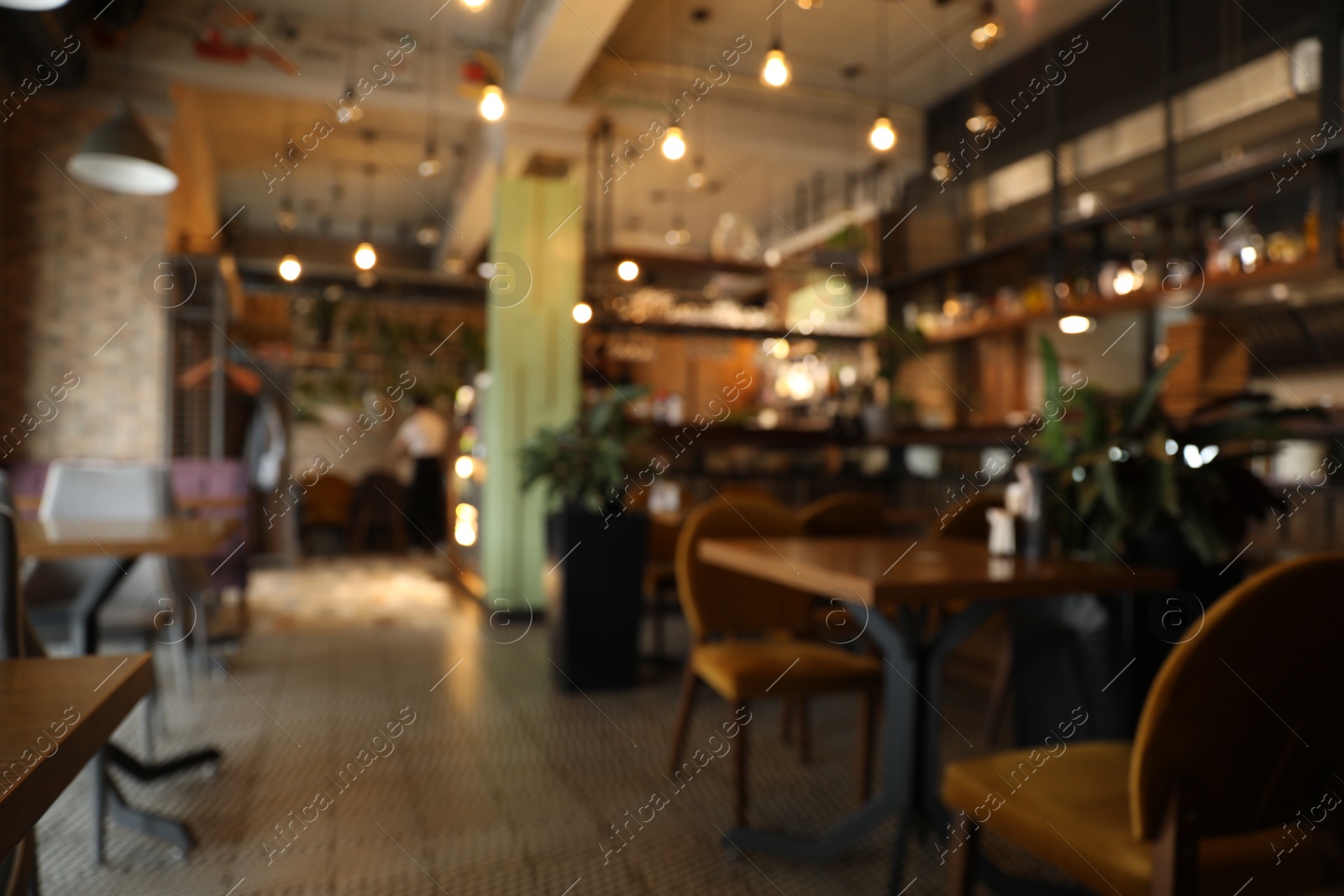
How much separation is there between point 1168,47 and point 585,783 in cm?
539

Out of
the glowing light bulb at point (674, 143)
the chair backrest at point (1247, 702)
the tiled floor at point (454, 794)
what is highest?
the glowing light bulb at point (674, 143)

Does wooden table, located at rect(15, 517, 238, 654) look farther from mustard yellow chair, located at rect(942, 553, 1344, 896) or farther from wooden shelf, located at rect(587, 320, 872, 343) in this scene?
wooden shelf, located at rect(587, 320, 872, 343)

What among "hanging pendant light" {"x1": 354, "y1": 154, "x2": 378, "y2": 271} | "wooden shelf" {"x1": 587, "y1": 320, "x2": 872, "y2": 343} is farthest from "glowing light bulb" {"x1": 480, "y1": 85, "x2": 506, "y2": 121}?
"hanging pendant light" {"x1": 354, "y1": 154, "x2": 378, "y2": 271}

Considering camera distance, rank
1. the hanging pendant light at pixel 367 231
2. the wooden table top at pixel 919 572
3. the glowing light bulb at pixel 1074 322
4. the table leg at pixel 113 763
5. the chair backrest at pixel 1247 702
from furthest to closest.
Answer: the hanging pendant light at pixel 367 231, the glowing light bulb at pixel 1074 322, the table leg at pixel 113 763, the wooden table top at pixel 919 572, the chair backrest at pixel 1247 702

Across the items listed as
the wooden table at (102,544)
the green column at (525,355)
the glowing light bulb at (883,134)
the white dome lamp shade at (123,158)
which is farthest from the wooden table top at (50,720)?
the green column at (525,355)

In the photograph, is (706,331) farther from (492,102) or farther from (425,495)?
(425,495)

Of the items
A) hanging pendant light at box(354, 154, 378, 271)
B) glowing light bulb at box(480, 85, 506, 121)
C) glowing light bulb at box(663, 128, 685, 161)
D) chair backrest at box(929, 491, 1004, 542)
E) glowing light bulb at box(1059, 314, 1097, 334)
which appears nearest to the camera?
chair backrest at box(929, 491, 1004, 542)

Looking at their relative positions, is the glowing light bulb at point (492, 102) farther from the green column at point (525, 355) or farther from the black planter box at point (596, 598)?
the black planter box at point (596, 598)

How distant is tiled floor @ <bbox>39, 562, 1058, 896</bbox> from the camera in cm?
218

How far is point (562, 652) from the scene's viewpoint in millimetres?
4031

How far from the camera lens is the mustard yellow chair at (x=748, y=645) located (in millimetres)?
2449

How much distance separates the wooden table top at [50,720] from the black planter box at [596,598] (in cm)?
288

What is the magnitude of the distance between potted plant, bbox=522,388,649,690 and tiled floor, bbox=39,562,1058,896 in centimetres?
17

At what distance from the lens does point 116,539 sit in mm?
2465
